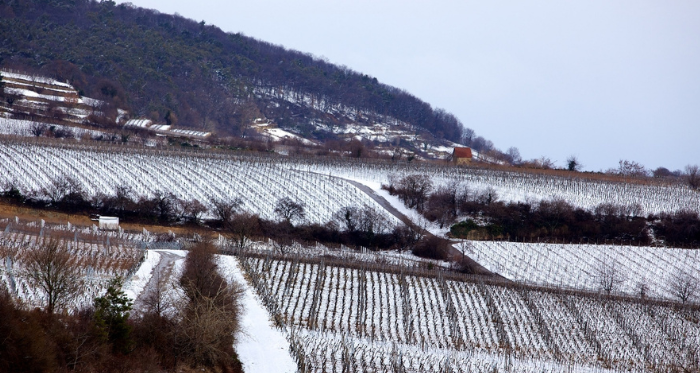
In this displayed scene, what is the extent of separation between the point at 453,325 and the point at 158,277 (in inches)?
553

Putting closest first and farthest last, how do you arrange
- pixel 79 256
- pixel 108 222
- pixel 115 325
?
pixel 115 325 < pixel 79 256 < pixel 108 222

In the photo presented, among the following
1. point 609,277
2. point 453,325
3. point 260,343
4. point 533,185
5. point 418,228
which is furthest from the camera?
point 533,185

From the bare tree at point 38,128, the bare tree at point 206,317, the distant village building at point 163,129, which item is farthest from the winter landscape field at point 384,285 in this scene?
the distant village building at point 163,129

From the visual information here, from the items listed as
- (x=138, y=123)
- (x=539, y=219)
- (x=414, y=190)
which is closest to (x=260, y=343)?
(x=414, y=190)

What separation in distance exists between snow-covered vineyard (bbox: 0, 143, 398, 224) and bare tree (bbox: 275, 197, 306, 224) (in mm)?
671

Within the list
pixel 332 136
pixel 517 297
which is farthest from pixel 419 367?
pixel 332 136

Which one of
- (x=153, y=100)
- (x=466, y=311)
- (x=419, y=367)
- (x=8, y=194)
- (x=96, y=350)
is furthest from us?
(x=153, y=100)

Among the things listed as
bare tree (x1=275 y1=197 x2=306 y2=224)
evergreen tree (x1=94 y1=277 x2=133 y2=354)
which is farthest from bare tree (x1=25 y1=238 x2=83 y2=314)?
bare tree (x1=275 y1=197 x2=306 y2=224)

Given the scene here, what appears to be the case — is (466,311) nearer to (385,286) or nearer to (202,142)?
(385,286)

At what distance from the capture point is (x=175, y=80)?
Answer: 16912 centimetres

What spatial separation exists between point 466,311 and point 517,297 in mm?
5139

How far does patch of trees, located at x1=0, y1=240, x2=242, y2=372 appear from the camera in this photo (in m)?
16.8

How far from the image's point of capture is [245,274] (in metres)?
35.6

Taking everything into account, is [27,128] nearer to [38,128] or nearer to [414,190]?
[38,128]
